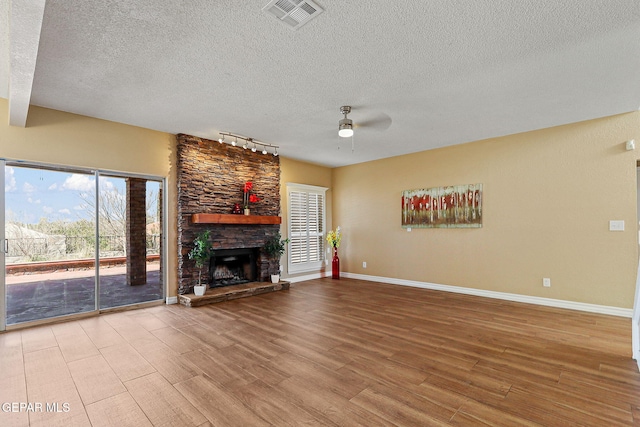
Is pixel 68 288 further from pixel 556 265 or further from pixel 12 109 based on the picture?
pixel 556 265

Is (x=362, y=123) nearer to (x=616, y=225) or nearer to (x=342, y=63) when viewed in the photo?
(x=342, y=63)

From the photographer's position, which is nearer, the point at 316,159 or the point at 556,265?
the point at 556,265

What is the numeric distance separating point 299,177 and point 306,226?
3.84 feet

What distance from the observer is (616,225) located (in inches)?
163

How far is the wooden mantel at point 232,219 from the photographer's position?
502 centimetres

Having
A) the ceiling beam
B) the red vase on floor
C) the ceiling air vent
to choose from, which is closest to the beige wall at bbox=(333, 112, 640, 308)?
the red vase on floor

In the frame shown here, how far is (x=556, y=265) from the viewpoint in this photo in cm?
457

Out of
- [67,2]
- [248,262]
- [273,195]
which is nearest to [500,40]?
[67,2]

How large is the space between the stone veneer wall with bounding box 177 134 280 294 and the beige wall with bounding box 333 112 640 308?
2.64 meters

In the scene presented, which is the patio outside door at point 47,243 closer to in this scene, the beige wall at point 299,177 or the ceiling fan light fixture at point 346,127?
the beige wall at point 299,177

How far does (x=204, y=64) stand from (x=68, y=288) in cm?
378

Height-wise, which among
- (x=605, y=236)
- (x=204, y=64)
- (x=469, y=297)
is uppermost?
(x=204, y=64)

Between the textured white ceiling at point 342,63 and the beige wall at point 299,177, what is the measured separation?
218 centimetres

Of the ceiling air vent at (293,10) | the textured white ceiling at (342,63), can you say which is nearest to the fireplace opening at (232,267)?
the textured white ceiling at (342,63)
